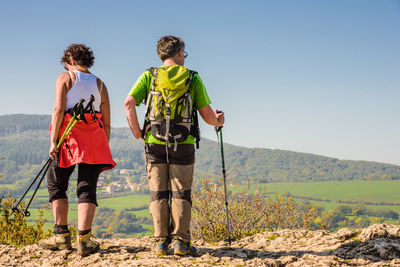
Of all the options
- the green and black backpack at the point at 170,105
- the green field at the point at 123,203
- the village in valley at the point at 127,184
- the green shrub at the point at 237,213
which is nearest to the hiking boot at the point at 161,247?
the green and black backpack at the point at 170,105

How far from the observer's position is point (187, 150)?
15.2 ft

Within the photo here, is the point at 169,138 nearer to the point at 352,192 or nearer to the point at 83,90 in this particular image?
the point at 83,90

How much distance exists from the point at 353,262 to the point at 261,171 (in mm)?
156257

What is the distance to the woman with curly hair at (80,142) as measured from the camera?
15.5 ft

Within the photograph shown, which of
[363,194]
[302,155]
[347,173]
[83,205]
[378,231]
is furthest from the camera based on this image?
[302,155]

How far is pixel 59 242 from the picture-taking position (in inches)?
201

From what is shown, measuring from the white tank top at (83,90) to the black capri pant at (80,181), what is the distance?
28.6 inches

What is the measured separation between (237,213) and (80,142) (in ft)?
18.1

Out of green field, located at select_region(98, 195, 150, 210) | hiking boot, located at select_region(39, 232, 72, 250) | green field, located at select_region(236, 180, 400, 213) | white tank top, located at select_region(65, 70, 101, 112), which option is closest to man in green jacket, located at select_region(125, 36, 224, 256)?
white tank top, located at select_region(65, 70, 101, 112)

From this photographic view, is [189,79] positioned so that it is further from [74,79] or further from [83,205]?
[83,205]

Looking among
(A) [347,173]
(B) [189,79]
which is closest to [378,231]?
(B) [189,79]

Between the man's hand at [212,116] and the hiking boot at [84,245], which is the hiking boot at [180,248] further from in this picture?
the man's hand at [212,116]

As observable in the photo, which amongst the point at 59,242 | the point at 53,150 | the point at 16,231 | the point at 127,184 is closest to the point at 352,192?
the point at 127,184

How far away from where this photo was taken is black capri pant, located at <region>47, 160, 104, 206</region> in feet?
15.8
